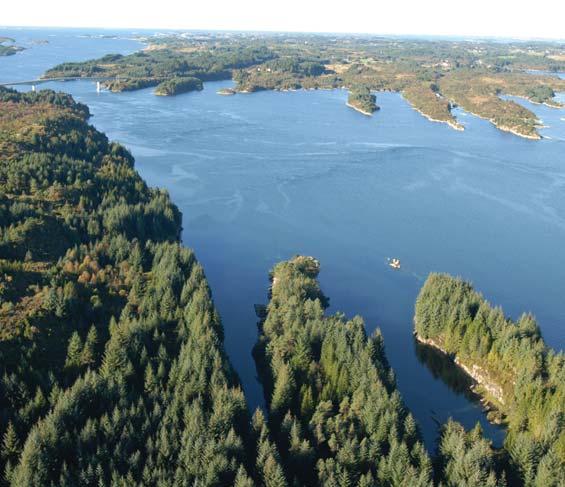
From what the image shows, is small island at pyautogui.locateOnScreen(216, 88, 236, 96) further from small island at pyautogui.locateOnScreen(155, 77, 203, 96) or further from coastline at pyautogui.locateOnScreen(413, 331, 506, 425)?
coastline at pyautogui.locateOnScreen(413, 331, 506, 425)

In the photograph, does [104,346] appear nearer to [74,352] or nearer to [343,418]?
[74,352]

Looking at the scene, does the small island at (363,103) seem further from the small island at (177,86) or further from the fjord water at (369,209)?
the small island at (177,86)

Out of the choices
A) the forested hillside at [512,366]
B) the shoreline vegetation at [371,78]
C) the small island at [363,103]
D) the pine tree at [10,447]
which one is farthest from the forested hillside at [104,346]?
the shoreline vegetation at [371,78]

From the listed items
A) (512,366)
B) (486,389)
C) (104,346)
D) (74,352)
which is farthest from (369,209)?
(74,352)

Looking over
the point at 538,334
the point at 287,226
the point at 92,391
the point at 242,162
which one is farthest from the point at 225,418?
the point at 242,162

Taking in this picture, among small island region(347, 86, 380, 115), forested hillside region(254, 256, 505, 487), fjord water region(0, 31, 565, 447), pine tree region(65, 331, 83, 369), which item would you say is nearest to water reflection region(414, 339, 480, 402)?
fjord water region(0, 31, 565, 447)

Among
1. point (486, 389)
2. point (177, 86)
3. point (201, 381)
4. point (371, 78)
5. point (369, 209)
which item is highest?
point (371, 78)
